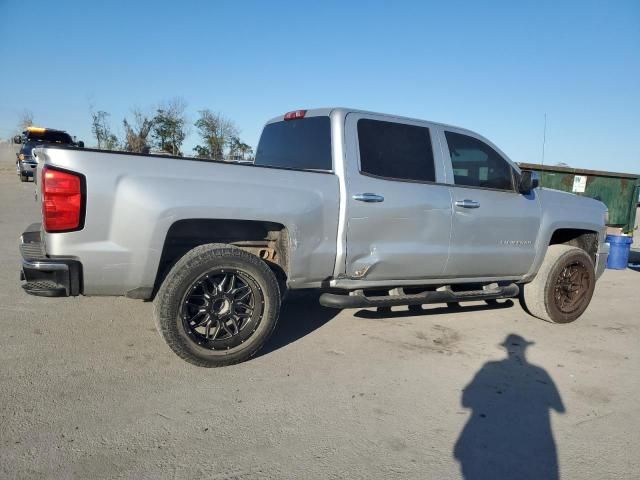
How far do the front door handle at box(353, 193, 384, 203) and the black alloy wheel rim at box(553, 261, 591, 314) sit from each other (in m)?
2.64

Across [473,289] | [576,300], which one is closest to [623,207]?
[576,300]

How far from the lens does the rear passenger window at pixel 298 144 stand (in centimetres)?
423

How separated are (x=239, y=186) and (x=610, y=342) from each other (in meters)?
4.06

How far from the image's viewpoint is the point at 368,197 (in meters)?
4.02

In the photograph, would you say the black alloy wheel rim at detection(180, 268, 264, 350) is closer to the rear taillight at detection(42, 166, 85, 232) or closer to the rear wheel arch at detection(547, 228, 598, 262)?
the rear taillight at detection(42, 166, 85, 232)

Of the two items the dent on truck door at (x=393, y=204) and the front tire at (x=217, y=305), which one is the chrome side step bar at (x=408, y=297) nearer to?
the dent on truck door at (x=393, y=204)

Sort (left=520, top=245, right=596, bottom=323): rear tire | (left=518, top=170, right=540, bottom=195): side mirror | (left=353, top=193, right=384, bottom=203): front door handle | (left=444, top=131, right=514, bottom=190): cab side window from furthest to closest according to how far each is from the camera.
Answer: (left=520, top=245, right=596, bottom=323): rear tire → (left=518, top=170, right=540, bottom=195): side mirror → (left=444, top=131, right=514, bottom=190): cab side window → (left=353, top=193, right=384, bottom=203): front door handle

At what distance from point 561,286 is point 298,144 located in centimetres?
340

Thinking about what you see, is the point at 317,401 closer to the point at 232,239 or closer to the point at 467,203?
the point at 232,239

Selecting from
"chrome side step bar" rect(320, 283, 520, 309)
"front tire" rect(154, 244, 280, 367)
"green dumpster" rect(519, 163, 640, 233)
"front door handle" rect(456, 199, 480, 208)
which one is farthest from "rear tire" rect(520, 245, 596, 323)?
"green dumpster" rect(519, 163, 640, 233)

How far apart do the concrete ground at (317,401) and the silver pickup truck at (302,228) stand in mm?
435

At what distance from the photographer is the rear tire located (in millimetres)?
5285

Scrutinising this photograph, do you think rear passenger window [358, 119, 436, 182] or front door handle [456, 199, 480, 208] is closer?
rear passenger window [358, 119, 436, 182]

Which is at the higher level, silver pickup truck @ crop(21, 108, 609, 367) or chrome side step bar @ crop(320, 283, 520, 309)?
silver pickup truck @ crop(21, 108, 609, 367)
